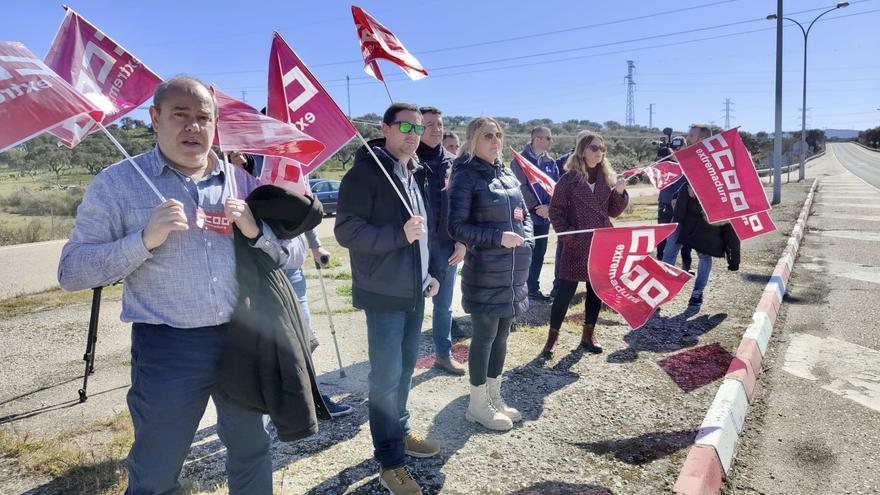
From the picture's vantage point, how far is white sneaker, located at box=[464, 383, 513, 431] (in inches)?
140

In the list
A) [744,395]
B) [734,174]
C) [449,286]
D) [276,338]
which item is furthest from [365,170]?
[734,174]

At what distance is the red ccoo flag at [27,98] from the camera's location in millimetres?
1845

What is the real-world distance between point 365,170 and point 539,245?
166 inches

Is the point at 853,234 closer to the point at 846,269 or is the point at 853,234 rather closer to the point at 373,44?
the point at 846,269

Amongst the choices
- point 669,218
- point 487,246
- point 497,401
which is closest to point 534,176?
point 669,218

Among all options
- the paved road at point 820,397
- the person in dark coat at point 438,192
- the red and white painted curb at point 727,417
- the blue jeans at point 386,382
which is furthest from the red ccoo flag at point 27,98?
the paved road at point 820,397

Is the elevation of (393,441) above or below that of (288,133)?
below

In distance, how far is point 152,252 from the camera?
6.09 ft

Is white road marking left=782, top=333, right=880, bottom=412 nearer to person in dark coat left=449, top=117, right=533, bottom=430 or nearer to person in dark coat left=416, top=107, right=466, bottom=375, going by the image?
person in dark coat left=449, top=117, right=533, bottom=430

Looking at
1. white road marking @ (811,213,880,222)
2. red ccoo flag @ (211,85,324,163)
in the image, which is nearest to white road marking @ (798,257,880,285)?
white road marking @ (811,213,880,222)

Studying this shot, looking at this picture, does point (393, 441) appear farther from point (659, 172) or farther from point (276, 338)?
point (659, 172)

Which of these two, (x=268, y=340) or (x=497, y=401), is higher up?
(x=268, y=340)

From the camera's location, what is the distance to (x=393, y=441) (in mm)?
2811

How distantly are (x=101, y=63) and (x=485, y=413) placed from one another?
3.29 meters
